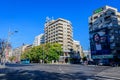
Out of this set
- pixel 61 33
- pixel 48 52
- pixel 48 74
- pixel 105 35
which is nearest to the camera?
pixel 48 74

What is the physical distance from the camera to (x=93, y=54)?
89250 mm

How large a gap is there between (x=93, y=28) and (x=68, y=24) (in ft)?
132

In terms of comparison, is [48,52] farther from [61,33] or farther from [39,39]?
[39,39]

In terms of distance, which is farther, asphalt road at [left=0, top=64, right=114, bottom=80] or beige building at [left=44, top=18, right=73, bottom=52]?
beige building at [left=44, top=18, right=73, bottom=52]

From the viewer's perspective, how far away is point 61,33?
126750mm

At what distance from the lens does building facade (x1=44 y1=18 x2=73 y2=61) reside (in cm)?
12588

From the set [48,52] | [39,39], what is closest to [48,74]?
[48,52]

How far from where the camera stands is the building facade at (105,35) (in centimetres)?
8162

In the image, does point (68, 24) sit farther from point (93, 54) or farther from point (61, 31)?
point (93, 54)

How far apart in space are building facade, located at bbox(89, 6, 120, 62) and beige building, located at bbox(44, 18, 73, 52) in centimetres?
3373

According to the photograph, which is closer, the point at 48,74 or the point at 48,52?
the point at 48,74

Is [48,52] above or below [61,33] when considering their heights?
below

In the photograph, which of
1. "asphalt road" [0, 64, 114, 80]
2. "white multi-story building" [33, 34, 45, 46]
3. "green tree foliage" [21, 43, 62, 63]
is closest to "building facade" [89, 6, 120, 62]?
"green tree foliage" [21, 43, 62, 63]

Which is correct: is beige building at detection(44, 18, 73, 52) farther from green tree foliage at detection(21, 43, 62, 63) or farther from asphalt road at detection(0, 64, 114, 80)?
asphalt road at detection(0, 64, 114, 80)
